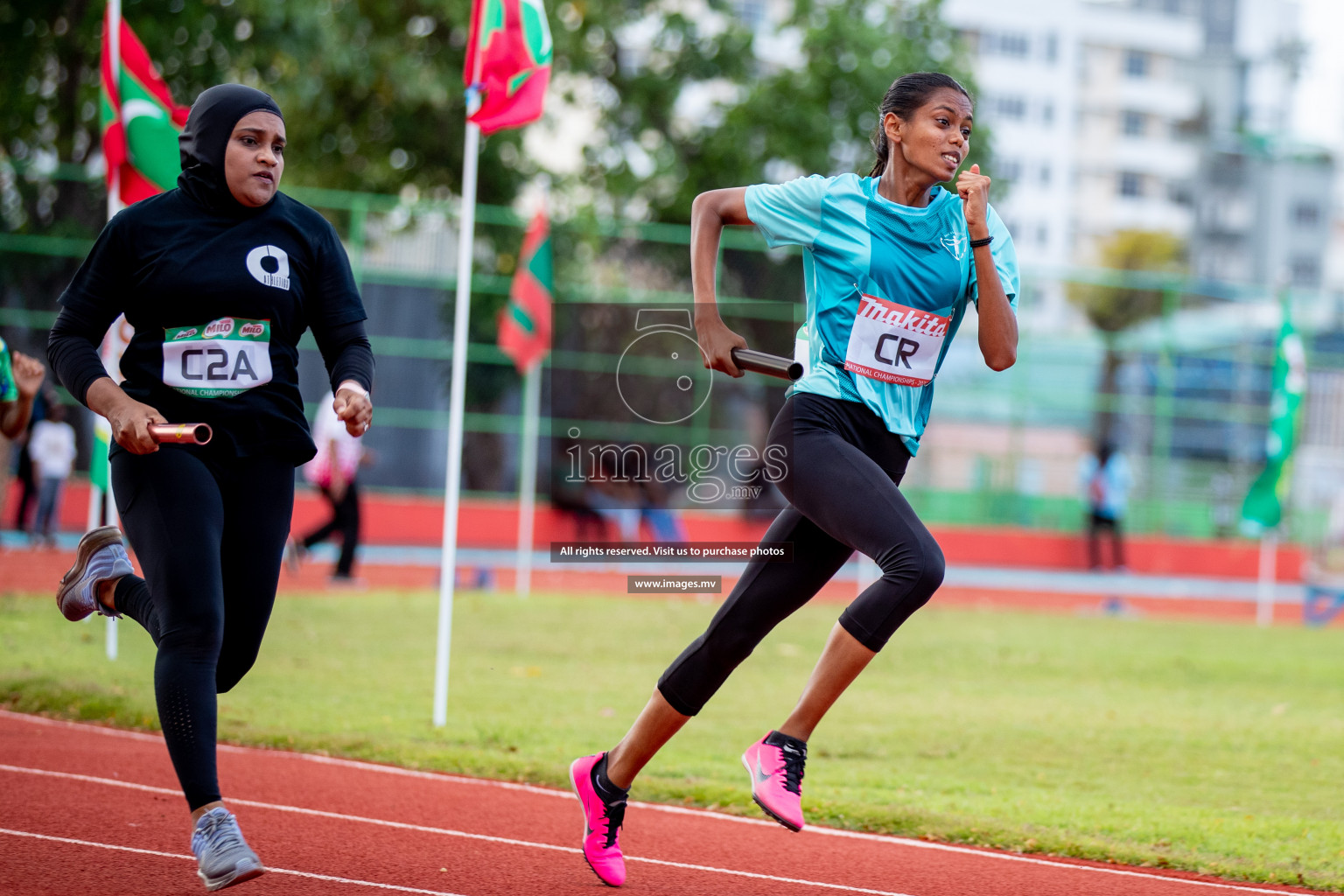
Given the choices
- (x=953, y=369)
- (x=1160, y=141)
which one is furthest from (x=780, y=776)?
(x=1160, y=141)

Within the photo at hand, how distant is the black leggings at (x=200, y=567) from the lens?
12.8 ft

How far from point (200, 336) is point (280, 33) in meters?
16.4

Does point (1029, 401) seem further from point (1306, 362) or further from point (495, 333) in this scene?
point (495, 333)

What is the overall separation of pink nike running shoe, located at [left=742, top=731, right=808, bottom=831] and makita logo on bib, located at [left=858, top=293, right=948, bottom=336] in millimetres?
1246

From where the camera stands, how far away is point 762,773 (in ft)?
14.1

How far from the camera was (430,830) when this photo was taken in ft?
17.7

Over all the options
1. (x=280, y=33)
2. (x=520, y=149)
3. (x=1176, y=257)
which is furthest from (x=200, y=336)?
(x=1176, y=257)

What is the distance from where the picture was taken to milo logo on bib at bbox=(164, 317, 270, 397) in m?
4.10

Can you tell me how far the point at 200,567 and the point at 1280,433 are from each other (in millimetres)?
14687

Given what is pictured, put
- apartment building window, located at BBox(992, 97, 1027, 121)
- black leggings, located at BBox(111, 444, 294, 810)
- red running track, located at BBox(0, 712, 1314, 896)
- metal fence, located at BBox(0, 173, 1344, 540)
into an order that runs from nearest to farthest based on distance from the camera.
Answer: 1. black leggings, located at BBox(111, 444, 294, 810)
2. red running track, located at BBox(0, 712, 1314, 896)
3. metal fence, located at BBox(0, 173, 1344, 540)
4. apartment building window, located at BBox(992, 97, 1027, 121)

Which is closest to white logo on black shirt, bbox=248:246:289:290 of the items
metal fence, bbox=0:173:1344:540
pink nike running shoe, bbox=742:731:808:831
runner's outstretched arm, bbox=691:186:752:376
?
runner's outstretched arm, bbox=691:186:752:376

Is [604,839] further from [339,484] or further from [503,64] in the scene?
[339,484]

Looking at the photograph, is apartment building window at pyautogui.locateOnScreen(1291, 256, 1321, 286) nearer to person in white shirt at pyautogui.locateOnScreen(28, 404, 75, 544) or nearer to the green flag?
the green flag

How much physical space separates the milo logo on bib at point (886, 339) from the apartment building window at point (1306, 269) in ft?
288
